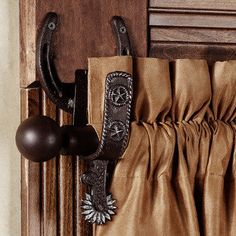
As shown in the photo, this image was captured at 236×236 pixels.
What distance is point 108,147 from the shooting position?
2.66 feet

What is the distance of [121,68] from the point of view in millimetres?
832

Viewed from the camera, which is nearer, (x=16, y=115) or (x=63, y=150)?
(x=63, y=150)

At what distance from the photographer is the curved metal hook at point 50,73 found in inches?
33.5

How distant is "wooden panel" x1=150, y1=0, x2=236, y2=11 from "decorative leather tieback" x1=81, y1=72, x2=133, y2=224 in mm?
123

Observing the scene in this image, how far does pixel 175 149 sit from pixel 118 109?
10 cm

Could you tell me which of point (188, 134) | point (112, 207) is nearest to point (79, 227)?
Answer: point (112, 207)

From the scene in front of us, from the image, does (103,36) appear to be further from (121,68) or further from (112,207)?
(112,207)

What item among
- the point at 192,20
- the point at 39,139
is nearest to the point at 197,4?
the point at 192,20

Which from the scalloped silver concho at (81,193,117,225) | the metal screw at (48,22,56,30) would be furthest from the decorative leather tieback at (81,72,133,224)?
the metal screw at (48,22,56,30)

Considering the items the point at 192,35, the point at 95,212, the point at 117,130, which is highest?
the point at 192,35

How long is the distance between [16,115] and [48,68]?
126 mm

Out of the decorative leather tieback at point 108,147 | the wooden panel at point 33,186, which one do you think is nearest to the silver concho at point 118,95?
the decorative leather tieback at point 108,147

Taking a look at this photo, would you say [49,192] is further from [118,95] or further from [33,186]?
[118,95]

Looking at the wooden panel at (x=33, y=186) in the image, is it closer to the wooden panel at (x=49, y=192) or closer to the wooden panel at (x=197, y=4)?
the wooden panel at (x=49, y=192)
